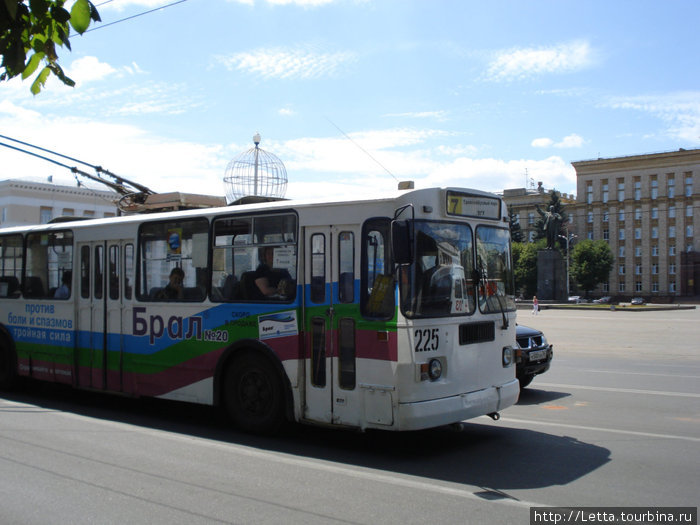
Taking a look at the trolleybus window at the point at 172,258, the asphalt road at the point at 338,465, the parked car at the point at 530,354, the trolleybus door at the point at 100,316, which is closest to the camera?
the asphalt road at the point at 338,465

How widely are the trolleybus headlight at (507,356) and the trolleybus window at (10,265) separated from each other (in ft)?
27.7

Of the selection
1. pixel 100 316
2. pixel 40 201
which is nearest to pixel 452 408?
pixel 100 316

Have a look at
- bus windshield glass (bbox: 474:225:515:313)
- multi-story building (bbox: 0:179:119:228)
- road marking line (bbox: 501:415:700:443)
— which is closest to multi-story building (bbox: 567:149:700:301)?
multi-story building (bbox: 0:179:119:228)

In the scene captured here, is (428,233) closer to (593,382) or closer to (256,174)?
(593,382)

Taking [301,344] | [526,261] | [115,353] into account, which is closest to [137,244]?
[115,353]

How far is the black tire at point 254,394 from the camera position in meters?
8.04

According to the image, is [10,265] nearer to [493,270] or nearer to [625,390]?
[493,270]

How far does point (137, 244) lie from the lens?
9938 millimetres

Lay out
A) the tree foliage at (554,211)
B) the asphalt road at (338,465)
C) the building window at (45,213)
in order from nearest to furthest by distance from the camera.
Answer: the asphalt road at (338,465) → the building window at (45,213) → the tree foliage at (554,211)

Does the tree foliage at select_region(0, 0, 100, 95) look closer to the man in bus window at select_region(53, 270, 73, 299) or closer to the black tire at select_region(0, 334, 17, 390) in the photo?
the man in bus window at select_region(53, 270, 73, 299)

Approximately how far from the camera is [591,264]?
95500 millimetres

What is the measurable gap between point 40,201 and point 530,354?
51074 millimetres

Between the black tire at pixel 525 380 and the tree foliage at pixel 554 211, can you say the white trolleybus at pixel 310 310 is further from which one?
the tree foliage at pixel 554 211

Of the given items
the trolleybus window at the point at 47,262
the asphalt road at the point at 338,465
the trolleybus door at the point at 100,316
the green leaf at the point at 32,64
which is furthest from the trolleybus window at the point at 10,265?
the green leaf at the point at 32,64
